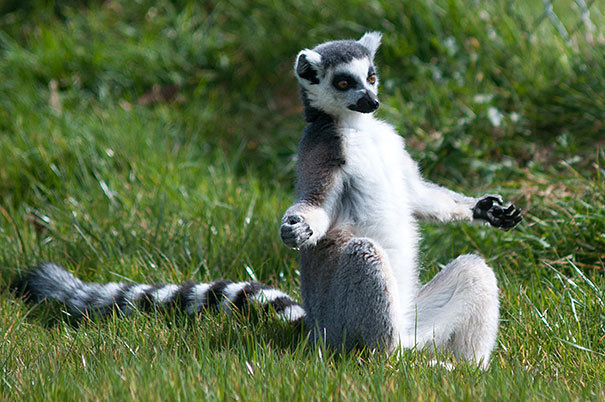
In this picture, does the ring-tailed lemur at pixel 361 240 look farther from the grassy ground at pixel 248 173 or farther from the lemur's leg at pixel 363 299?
the grassy ground at pixel 248 173

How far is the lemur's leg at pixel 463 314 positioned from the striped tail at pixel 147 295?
539 mm

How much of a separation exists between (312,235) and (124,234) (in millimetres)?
1764

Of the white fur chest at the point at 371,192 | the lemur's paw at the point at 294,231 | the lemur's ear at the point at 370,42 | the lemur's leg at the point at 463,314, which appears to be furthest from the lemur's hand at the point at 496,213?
the lemur's paw at the point at 294,231

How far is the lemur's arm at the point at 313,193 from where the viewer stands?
2.68 meters

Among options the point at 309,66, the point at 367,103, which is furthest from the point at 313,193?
the point at 309,66

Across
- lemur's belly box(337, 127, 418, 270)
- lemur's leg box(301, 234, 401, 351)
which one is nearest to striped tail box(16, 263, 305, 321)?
lemur's leg box(301, 234, 401, 351)

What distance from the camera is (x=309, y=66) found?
322 cm

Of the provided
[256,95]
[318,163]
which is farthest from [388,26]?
[318,163]

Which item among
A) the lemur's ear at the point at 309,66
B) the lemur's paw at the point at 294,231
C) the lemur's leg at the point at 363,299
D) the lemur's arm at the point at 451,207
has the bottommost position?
the lemur's leg at the point at 363,299

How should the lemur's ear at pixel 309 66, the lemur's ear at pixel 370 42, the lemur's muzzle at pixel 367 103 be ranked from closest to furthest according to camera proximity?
the lemur's muzzle at pixel 367 103
the lemur's ear at pixel 309 66
the lemur's ear at pixel 370 42

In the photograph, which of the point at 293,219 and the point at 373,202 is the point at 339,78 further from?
the point at 293,219

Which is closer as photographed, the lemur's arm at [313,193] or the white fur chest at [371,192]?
the lemur's arm at [313,193]

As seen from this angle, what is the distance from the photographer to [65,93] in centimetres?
637

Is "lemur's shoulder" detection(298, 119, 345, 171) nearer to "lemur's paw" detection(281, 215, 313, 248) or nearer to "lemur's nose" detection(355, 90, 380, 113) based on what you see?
"lemur's nose" detection(355, 90, 380, 113)
